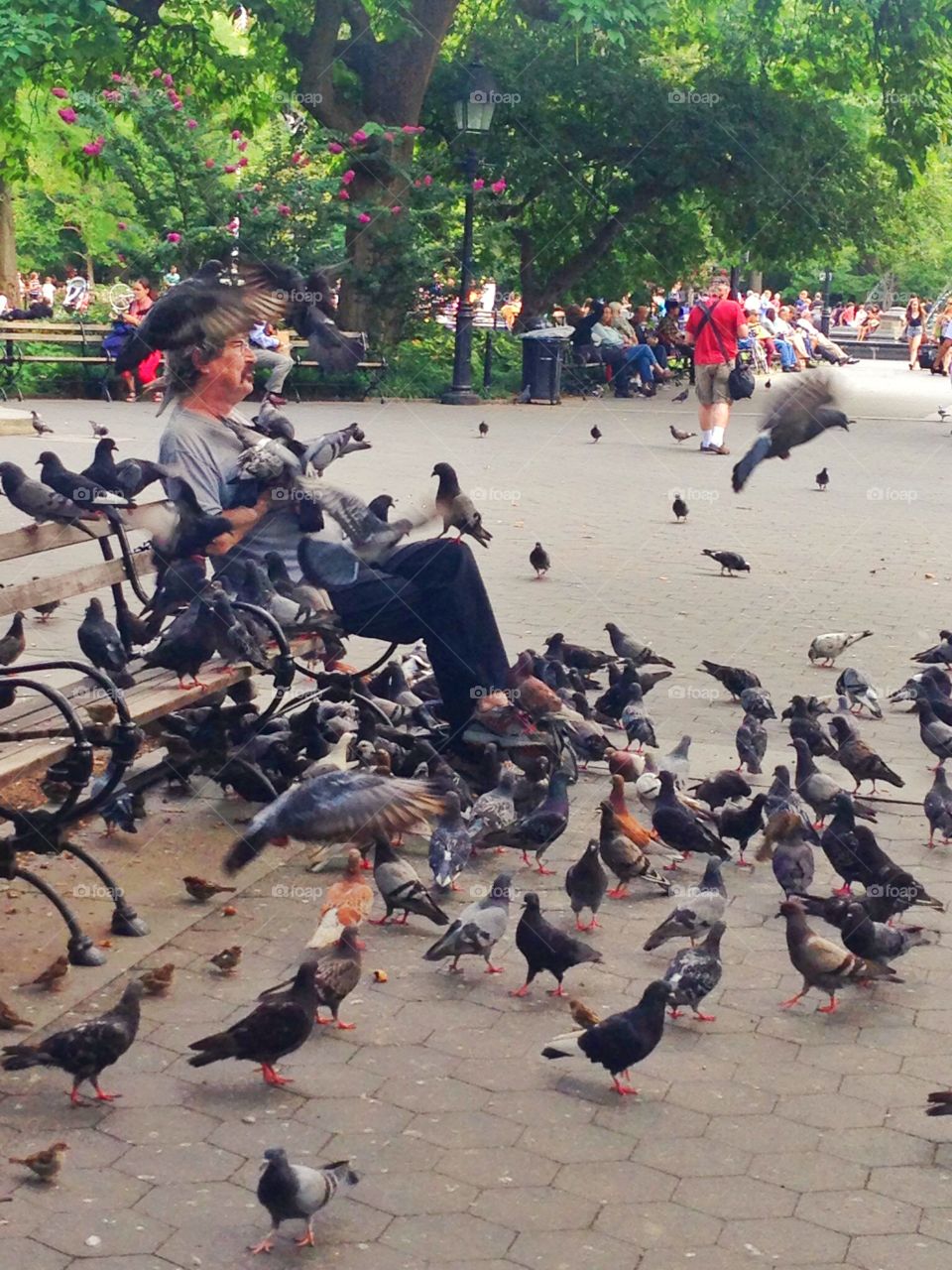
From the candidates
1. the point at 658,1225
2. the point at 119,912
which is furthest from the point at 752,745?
the point at 658,1225

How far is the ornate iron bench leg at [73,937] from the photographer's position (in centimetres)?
513

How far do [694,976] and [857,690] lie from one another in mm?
4010

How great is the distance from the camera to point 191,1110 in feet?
14.3

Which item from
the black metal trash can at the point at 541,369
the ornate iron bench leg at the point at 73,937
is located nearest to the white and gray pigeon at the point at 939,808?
the ornate iron bench leg at the point at 73,937

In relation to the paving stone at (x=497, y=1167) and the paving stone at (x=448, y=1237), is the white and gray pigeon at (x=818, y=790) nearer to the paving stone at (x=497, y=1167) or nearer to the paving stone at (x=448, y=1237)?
the paving stone at (x=497, y=1167)

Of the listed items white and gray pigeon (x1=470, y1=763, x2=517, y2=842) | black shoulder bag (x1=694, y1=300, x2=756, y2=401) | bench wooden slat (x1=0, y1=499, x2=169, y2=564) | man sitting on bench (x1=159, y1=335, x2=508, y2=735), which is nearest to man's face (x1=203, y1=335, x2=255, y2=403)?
man sitting on bench (x1=159, y1=335, x2=508, y2=735)

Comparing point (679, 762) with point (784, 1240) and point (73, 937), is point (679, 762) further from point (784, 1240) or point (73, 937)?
point (784, 1240)

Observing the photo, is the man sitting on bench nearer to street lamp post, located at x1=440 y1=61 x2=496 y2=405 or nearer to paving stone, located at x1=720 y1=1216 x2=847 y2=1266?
paving stone, located at x1=720 y1=1216 x2=847 y2=1266

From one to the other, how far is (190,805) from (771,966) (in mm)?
2458

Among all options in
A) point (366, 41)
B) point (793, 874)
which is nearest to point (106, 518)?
point (793, 874)

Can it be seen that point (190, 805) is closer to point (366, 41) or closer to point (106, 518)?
point (106, 518)

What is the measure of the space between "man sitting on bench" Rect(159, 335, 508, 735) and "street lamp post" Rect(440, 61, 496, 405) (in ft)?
59.0

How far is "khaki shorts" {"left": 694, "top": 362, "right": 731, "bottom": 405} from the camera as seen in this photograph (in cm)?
2008

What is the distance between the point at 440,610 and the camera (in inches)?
274
